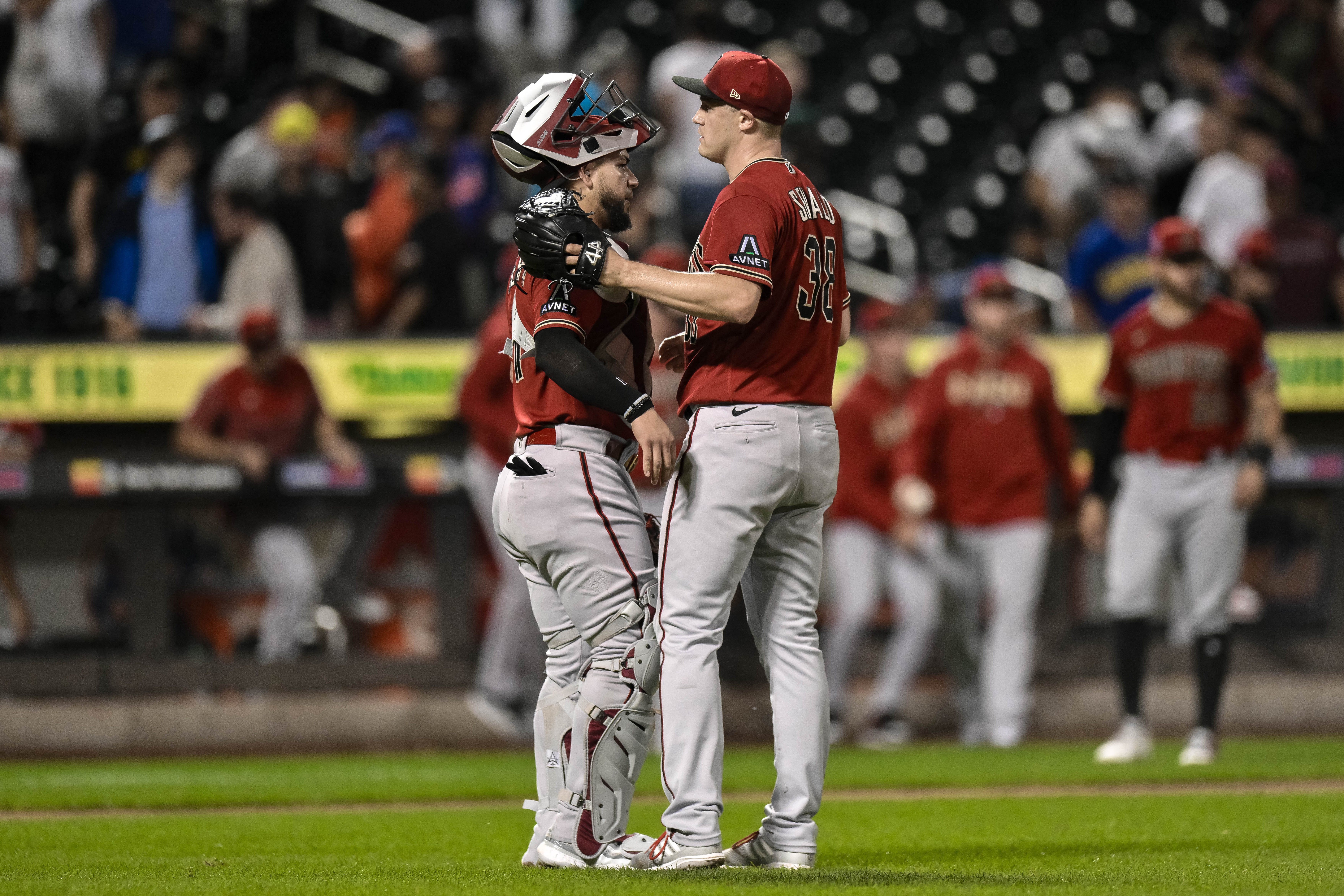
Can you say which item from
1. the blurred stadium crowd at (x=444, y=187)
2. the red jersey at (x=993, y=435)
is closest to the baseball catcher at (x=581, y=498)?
the blurred stadium crowd at (x=444, y=187)

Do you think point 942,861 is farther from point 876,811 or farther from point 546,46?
point 546,46

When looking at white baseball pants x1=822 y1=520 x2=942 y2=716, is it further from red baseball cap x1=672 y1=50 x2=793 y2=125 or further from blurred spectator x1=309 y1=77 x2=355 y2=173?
red baseball cap x1=672 y1=50 x2=793 y2=125

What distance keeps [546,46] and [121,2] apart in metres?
3.19

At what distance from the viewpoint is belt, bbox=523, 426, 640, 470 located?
505 cm

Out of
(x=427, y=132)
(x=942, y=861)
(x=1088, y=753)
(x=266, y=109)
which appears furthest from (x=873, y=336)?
(x=942, y=861)

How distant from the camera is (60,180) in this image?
12617 mm

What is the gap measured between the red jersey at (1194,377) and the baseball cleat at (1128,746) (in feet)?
4.23

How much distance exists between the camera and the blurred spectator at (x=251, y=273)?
11461mm

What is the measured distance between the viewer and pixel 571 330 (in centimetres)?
491

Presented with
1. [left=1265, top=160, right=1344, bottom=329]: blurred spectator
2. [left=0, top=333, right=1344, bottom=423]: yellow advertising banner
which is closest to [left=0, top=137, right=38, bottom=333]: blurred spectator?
[left=0, top=333, right=1344, bottom=423]: yellow advertising banner

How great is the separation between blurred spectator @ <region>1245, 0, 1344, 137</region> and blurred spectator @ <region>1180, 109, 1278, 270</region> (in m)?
1.61

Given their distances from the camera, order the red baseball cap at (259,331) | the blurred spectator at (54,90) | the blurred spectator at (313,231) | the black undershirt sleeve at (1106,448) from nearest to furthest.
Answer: the black undershirt sleeve at (1106,448) < the red baseball cap at (259,331) < the blurred spectator at (313,231) < the blurred spectator at (54,90)

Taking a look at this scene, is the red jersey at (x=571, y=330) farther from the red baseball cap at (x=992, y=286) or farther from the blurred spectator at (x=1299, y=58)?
the blurred spectator at (x=1299, y=58)

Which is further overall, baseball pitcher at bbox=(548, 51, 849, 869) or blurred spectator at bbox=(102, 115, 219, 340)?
blurred spectator at bbox=(102, 115, 219, 340)
